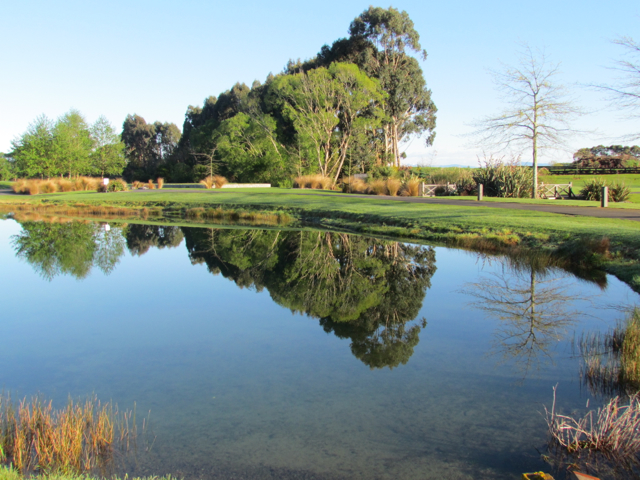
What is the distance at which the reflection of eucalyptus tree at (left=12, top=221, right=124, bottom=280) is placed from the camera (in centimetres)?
1380

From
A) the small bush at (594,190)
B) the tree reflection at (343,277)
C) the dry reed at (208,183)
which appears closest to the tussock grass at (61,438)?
the tree reflection at (343,277)

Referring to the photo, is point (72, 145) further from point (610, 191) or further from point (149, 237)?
point (610, 191)

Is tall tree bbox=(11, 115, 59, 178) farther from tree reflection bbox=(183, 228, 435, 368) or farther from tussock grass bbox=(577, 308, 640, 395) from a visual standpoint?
tussock grass bbox=(577, 308, 640, 395)

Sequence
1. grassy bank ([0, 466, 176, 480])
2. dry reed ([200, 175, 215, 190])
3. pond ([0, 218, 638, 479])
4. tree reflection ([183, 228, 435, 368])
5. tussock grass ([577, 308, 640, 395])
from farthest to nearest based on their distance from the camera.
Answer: dry reed ([200, 175, 215, 190])
tree reflection ([183, 228, 435, 368])
tussock grass ([577, 308, 640, 395])
pond ([0, 218, 638, 479])
grassy bank ([0, 466, 176, 480])

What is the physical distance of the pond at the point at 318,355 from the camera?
4371mm

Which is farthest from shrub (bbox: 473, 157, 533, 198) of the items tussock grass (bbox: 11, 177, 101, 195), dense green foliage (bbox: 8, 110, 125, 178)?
dense green foliage (bbox: 8, 110, 125, 178)

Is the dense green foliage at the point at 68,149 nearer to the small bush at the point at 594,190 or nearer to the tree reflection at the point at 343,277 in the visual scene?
the tree reflection at the point at 343,277

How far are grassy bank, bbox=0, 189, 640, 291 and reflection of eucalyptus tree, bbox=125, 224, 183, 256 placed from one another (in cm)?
342

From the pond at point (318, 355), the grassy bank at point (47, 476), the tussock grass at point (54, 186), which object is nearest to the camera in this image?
the grassy bank at point (47, 476)

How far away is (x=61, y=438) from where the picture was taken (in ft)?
14.3

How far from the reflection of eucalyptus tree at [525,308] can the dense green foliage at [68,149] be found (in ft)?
174

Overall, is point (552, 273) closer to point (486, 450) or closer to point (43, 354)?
point (486, 450)

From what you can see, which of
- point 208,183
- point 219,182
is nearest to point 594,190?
point 219,182

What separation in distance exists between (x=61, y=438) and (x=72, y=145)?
58605 mm
